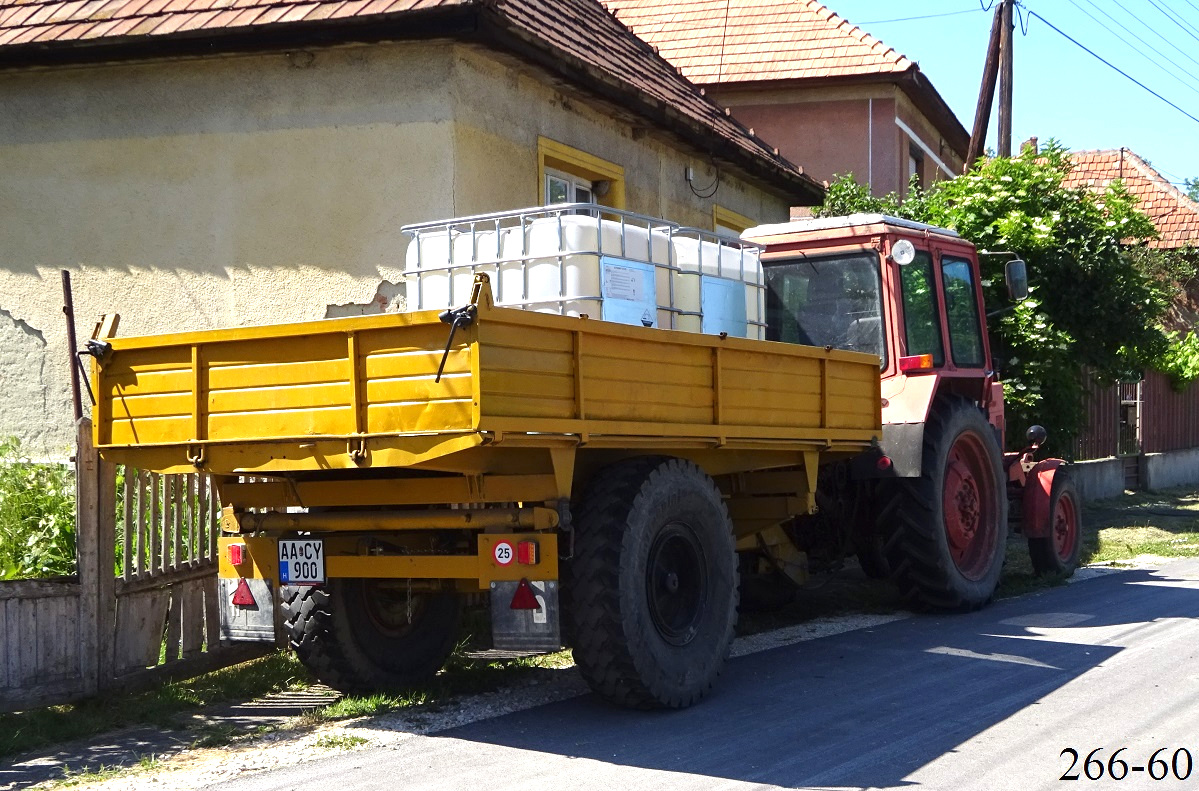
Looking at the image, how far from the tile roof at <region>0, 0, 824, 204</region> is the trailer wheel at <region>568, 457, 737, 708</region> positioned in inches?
173

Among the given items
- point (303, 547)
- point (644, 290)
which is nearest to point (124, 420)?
point (303, 547)

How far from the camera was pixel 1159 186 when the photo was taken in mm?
34625

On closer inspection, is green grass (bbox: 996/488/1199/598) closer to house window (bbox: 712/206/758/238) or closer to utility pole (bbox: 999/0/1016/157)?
house window (bbox: 712/206/758/238)

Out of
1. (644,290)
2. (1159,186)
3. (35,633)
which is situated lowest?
(35,633)

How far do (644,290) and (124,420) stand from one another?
9.12 ft

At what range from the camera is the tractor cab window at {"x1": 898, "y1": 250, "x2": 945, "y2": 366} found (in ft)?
31.8

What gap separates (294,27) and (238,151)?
1126 millimetres

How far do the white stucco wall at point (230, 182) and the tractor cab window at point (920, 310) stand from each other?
3165 millimetres

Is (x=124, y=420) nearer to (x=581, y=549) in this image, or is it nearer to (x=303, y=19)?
(x=581, y=549)

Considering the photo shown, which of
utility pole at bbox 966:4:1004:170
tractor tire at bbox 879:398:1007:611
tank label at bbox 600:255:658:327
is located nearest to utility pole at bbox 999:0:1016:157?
utility pole at bbox 966:4:1004:170

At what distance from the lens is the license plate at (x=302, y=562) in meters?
6.44

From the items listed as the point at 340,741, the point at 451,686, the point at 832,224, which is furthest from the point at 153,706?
the point at 832,224

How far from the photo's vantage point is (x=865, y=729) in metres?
5.98

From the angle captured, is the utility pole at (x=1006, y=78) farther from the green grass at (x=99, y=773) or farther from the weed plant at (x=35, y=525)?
the green grass at (x=99, y=773)
